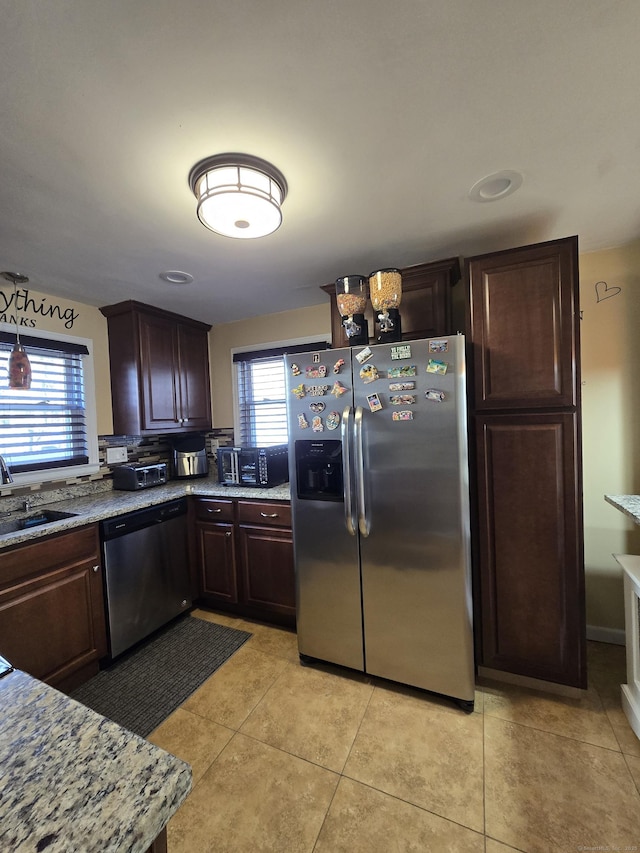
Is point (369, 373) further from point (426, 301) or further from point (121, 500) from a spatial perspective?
point (121, 500)

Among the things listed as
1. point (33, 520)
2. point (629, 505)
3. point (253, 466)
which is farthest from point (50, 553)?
point (629, 505)

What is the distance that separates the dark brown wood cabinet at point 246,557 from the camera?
2.42 m

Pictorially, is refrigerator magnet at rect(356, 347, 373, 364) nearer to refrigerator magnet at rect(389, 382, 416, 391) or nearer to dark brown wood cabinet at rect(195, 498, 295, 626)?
refrigerator magnet at rect(389, 382, 416, 391)

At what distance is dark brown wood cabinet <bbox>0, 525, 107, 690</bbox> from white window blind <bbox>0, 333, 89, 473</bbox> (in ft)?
2.64

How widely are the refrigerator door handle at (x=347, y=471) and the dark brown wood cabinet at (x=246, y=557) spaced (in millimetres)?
643

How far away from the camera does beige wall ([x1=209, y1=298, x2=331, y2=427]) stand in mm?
3020

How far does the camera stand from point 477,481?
73.5 inches

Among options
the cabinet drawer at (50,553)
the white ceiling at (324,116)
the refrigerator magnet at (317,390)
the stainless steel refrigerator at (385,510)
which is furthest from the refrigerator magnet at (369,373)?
the cabinet drawer at (50,553)

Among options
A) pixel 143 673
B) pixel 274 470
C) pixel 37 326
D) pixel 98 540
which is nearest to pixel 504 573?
pixel 274 470

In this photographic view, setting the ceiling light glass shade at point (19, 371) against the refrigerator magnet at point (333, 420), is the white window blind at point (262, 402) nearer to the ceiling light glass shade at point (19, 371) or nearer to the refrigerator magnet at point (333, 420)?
the refrigerator magnet at point (333, 420)

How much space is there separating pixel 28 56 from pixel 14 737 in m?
1.53

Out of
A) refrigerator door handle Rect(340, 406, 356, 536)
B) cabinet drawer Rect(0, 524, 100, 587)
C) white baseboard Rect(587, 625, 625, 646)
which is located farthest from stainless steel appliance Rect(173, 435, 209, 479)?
white baseboard Rect(587, 625, 625, 646)

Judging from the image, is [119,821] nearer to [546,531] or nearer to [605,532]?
[546,531]

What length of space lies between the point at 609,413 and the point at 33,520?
11.9ft
